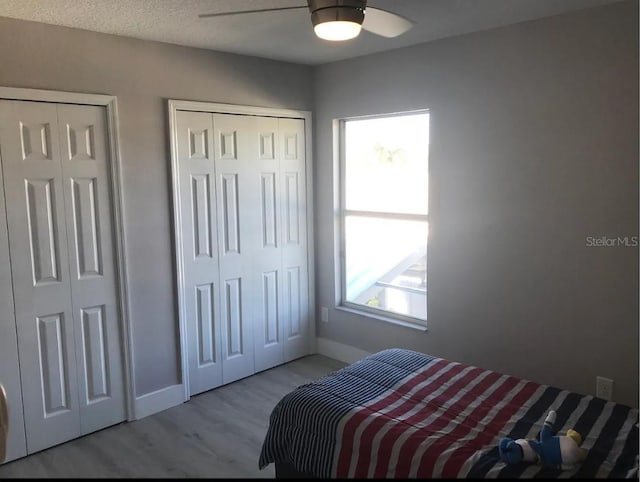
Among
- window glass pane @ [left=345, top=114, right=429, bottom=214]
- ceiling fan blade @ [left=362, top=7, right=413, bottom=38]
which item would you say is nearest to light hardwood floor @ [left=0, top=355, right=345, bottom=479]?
window glass pane @ [left=345, top=114, right=429, bottom=214]

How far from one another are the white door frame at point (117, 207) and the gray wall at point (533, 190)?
1.84 meters

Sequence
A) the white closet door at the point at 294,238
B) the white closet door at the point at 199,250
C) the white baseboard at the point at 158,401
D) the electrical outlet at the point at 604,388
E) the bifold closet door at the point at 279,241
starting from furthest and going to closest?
the white closet door at the point at 294,238 → the bifold closet door at the point at 279,241 → the white closet door at the point at 199,250 → the white baseboard at the point at 158,401 → the electrical outlet at the point at 604,388

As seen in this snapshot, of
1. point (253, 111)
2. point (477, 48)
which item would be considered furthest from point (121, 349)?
point (477, 48)

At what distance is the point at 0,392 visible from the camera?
1.81 metres

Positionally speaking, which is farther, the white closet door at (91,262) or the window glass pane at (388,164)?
the window glass pane at (388,164)

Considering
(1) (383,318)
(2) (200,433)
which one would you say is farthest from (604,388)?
(2) (200,433)

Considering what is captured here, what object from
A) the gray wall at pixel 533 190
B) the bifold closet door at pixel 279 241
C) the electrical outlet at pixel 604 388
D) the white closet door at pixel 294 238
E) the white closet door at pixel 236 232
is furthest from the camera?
the white closet door at pixel 294 238

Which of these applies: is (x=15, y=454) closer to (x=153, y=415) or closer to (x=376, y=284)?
(x=153, y=415)

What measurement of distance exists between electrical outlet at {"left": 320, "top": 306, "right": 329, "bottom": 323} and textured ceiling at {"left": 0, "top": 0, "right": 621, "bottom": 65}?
2121 mm

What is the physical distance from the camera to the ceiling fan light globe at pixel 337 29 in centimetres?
200

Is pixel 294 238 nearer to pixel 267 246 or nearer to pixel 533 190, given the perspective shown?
pixel 267 246

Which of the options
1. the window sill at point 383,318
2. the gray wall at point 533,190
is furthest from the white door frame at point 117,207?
the gray wall at point 533,190

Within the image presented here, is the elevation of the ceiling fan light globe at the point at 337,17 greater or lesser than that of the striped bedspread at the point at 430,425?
greater

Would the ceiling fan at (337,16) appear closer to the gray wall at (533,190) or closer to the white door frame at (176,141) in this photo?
the gray wall at (533,190)
